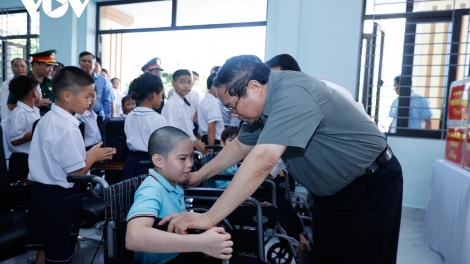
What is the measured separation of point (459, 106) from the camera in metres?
2.49

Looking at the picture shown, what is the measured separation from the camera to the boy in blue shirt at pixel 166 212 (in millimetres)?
995

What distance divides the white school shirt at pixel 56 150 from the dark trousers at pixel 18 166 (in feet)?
3.03

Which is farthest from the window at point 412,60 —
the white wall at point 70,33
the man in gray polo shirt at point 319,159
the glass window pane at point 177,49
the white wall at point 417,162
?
the white wall at point 70,33

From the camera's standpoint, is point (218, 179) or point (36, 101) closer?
point (218, 179)

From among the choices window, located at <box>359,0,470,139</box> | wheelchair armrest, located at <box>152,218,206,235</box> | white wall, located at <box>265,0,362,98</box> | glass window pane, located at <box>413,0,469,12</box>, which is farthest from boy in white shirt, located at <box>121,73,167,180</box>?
glass window pane, located at <box>413,0,469,12</box>

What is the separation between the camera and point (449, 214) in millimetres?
2383

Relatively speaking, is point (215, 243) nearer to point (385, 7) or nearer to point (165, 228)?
point (165, 228)

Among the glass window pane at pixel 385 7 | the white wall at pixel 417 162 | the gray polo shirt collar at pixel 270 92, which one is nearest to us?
the gray polo shirt collar at pixel 270 92

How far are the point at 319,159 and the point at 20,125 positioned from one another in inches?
90.1

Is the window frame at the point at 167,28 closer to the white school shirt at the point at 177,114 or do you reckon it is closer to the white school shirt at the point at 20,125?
the white school shirt at the point at 177,114

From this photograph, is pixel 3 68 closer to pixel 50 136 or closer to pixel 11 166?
pixel 11 166

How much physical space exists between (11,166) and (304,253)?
210 cm

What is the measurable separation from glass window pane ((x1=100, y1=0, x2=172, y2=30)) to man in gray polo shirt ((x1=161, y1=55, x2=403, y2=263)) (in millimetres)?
4679

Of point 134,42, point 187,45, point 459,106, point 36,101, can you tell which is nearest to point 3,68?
point 134,42
